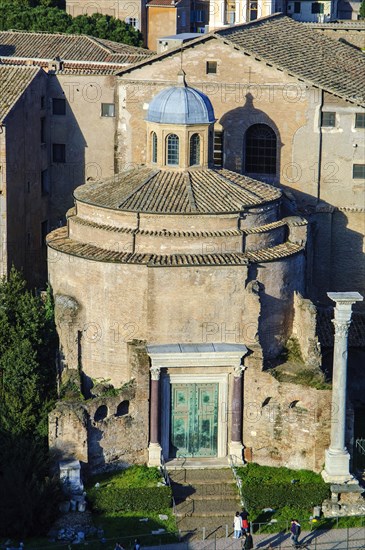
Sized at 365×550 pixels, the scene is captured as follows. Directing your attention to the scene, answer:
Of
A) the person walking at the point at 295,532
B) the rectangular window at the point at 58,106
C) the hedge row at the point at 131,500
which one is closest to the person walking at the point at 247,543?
the person walking at the point at 295,532

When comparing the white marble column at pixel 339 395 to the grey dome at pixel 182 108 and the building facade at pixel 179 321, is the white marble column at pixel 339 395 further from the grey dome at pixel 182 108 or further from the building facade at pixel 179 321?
the grey dome at pixel 182 108

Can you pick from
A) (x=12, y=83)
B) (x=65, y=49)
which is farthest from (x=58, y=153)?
(x=65, y=49)

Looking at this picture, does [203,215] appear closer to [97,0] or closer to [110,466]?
[110,466]

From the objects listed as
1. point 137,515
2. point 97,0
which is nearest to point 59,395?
point 137,515

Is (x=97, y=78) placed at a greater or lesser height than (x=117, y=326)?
greater

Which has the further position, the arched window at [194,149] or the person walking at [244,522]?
the arched window at [194,149]

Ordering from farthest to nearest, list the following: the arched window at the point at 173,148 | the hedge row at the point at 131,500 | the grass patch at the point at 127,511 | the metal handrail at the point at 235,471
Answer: the arched window at the point at 173,148 → the metal handrail at the point at 235,471 → the hedge row at the point at 131,500 → the grass patch at the point at 127,511
